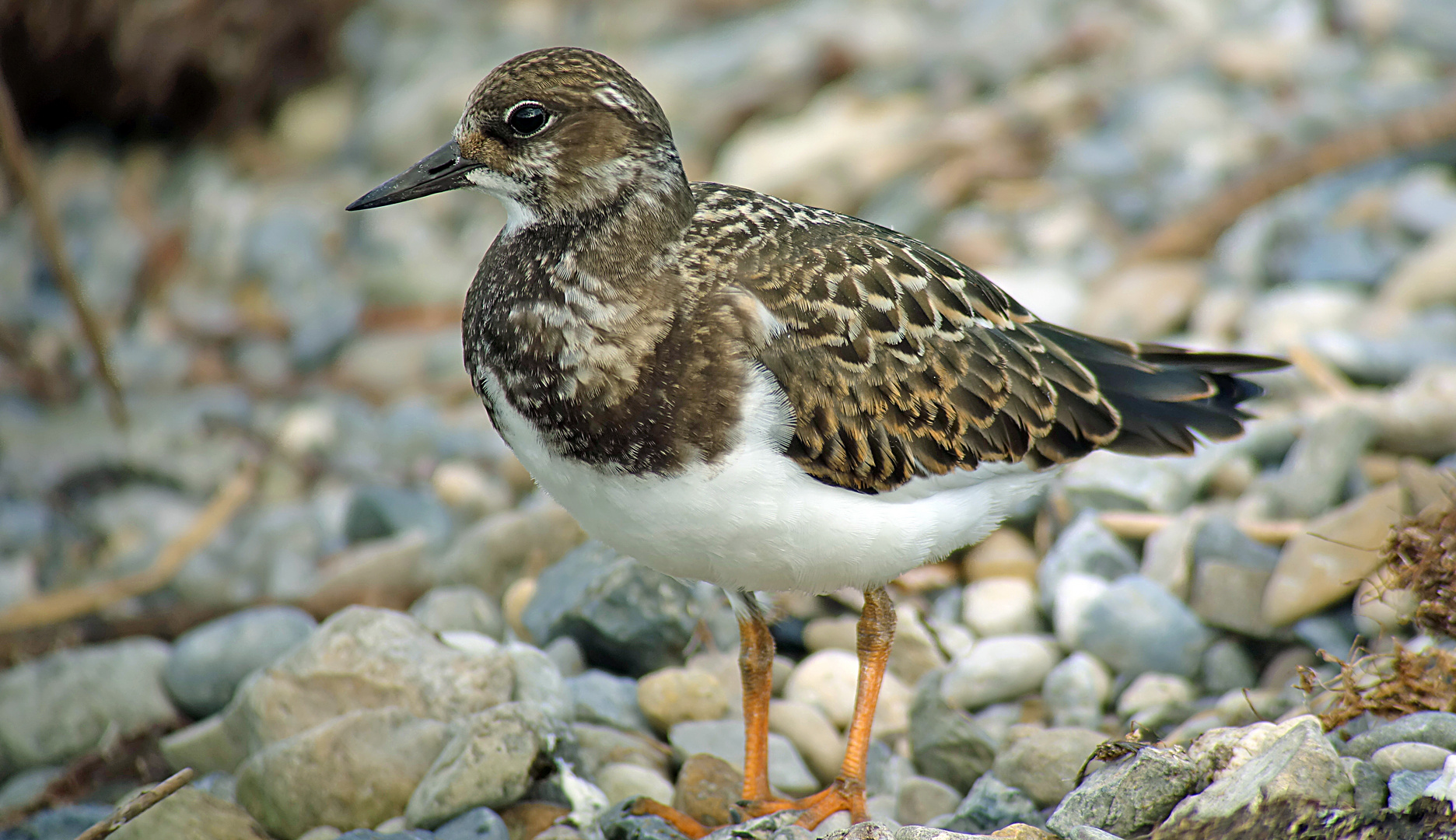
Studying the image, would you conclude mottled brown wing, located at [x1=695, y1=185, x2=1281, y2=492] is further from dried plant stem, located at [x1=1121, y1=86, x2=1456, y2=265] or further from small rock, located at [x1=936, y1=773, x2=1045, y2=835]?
dried plant stem, located at [x1=1121, y1=86, x2=1456, y2=265]

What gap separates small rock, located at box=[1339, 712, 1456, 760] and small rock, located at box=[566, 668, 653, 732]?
2.19m

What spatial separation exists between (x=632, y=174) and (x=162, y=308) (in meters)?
6.57

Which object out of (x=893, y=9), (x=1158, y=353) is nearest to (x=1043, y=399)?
(x=1158, y=353)

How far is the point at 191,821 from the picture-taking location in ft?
11.9

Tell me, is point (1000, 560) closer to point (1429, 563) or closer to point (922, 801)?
point (922, 801)

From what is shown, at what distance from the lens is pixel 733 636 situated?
16.3 ft

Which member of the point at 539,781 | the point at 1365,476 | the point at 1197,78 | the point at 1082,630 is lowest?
the point at 539,781

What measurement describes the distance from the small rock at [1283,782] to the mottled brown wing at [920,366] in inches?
45.3

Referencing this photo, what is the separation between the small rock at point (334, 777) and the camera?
12.5ft

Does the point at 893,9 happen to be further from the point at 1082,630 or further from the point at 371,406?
the point at 1082,630

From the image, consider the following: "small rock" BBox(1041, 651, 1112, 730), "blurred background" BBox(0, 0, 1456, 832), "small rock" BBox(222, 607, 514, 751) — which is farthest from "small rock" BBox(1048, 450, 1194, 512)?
"small rock" BBox(222, 607, 514, 751)

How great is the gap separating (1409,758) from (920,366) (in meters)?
1.58

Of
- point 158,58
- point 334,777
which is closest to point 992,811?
point 334,777

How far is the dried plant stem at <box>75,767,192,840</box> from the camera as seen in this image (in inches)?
130
